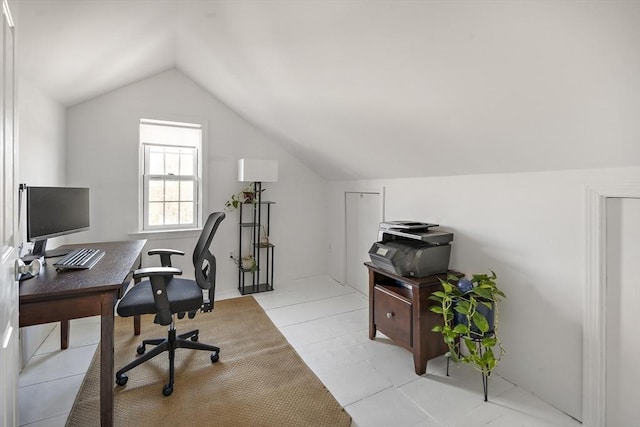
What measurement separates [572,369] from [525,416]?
0.37 m

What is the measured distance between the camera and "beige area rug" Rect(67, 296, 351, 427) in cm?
163

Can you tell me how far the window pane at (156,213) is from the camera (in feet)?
11.1

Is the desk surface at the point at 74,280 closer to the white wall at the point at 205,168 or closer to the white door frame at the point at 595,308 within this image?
the white wall at the point at 205,168

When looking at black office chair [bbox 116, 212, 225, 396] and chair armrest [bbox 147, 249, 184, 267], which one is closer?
black office chair [bbox 116, 212, 225, 396]

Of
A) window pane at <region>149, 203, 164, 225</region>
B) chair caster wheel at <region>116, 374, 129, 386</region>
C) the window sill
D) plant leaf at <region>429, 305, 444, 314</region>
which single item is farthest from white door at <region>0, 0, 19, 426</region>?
window pane at <region>149, 203, 164, 225</region>

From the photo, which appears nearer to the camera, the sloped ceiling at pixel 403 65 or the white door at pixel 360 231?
the sloped ceiling at pixel 403 65

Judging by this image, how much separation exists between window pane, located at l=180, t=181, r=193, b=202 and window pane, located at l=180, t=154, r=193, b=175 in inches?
4.8

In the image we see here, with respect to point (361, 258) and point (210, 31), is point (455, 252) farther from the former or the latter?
point (210, 31)

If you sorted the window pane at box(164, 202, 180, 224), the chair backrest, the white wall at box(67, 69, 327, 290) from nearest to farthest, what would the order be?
the chair backrest, the white wall at box(67, 69, 327, 290), the window pane at box(164, 202, 180, 224)

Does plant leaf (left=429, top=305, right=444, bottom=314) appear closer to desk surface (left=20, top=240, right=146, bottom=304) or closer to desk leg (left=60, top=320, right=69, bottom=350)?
desk surface (left=20, top=240, right=146, bottom=304)

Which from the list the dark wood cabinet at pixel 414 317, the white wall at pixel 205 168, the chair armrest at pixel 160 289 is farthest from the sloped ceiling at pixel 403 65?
the chair armrest at pixel 160 289

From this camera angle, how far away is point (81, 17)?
1.67 metres

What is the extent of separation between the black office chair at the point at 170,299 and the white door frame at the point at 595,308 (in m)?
2.19

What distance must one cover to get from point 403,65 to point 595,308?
5.38 feet
